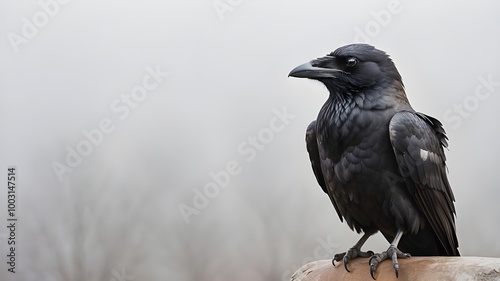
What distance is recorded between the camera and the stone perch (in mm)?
2521

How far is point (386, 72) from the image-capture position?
320 centimetres

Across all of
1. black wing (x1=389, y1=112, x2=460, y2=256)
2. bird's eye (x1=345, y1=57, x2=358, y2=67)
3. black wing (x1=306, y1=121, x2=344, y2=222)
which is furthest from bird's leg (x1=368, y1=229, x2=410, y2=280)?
bird's eye (x1=345, y1=57, x2=358, y2=67)

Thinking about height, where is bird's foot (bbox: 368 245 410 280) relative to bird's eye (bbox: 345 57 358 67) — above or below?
below

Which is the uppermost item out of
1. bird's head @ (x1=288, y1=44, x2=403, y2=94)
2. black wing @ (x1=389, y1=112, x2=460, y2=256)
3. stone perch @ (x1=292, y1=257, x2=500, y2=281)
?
bird's head @ (x1=288, y1=44, x2=403, y2=94)

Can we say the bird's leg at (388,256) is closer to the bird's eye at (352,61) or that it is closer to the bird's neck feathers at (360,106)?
the bird's neck feathers at (360,106)

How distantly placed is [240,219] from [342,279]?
1.85 m

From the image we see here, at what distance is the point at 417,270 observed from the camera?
274cm

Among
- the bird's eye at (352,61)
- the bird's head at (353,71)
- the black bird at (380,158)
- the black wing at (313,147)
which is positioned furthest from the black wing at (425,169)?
the black wing at (313,147)

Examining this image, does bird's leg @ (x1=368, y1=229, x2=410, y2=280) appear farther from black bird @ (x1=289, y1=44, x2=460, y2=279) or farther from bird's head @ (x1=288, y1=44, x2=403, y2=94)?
bird's head @ (x1=288, y1=44, x2=403, y2=94)

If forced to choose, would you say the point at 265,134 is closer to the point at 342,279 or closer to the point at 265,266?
the point at 265,266

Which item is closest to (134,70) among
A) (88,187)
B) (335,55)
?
(88,187)

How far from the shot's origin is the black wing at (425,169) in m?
2.95

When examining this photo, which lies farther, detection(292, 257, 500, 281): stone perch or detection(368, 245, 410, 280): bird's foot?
detection(368, 245, 410, 280): bird's foot

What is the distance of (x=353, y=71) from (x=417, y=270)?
106 centimetres
